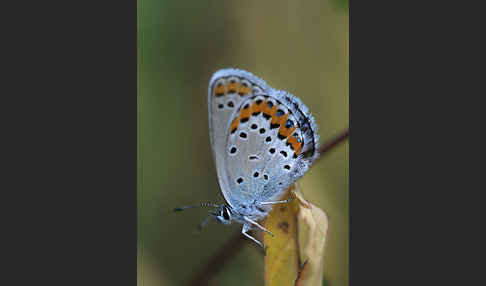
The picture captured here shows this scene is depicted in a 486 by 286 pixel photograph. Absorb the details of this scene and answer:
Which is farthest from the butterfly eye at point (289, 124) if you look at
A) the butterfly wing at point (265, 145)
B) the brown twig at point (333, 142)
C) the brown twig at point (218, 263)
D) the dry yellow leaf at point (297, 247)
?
the brown twig at point (218, 263)

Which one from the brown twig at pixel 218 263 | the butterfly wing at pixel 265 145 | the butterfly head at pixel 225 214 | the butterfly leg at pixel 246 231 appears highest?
the butterfly wing at pixel 265 145

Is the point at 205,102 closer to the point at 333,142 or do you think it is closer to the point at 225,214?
the point at 225,214

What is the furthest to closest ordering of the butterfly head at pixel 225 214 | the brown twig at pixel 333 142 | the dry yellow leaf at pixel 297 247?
the butterfly head at pixel 225 214 < the brown twig at pixel 333 142 < the dry yellow leaf at pixel 297 247

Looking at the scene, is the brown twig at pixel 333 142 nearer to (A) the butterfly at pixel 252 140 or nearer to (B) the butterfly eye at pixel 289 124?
(A) the butterfly at pixel 252 140

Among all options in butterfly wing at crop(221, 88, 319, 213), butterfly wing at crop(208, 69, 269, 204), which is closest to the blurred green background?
butterfly wing at crop(221, 88, 319, 213)

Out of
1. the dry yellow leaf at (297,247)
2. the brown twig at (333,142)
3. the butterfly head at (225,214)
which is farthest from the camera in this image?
the butterfly head at (225,214)

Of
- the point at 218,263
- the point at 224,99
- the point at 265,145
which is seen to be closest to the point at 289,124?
the point at 265,145
